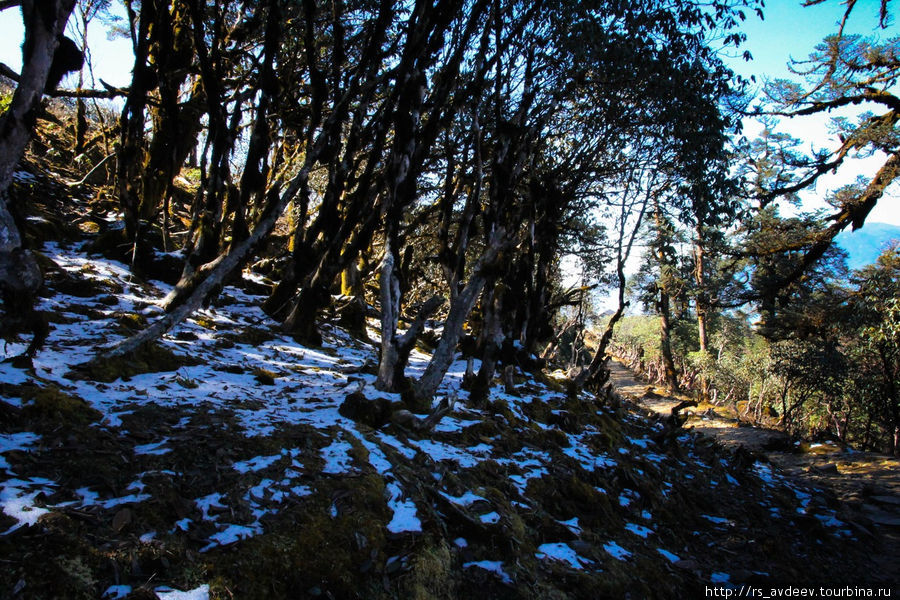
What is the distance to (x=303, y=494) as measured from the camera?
3111mm

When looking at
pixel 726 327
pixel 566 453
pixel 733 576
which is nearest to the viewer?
pixel 733 576

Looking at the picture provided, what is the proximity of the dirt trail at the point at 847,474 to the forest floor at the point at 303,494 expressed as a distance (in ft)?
0.72

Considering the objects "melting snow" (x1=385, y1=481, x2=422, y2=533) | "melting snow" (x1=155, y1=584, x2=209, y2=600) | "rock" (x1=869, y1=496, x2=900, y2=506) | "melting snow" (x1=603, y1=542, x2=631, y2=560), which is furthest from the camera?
"rock" (x1=869, y1=496, x2=900, y2=506)

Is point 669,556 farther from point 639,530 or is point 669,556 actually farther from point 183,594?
point 183,594

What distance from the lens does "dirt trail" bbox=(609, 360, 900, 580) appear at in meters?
6.84

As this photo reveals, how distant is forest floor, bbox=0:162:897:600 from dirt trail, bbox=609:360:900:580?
0.22 metres

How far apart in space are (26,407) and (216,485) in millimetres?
1730

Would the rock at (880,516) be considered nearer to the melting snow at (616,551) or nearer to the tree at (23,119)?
the melting snow at (616,551)

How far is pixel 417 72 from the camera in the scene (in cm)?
615

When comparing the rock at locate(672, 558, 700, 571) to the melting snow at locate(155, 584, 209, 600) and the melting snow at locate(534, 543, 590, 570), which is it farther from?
the melting snow at locate(155, 584, 209, 600)

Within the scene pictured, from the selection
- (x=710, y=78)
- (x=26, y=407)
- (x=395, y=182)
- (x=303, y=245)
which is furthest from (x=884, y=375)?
(x=26, y=407)

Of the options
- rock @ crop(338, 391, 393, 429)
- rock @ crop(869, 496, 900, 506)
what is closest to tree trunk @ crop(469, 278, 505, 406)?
rock @ crop(338, 391, 393, 429)

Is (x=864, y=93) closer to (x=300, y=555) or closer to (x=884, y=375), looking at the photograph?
(x=884, y=375)

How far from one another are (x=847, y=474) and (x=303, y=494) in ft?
48.2
